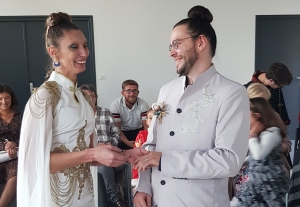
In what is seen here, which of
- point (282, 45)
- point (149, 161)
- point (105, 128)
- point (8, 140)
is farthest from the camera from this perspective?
point (282, 45)

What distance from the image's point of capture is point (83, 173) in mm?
1371

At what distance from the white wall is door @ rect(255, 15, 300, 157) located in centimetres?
15

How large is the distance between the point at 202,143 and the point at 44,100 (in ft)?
2.22

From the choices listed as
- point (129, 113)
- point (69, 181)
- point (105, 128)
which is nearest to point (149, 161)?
point (69, 181)

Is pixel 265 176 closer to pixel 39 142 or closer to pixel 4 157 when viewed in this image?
pixel 39 142

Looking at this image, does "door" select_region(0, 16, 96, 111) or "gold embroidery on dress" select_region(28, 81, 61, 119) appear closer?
"gold embroidery on dress" select_region(28, 81, 61, 119)

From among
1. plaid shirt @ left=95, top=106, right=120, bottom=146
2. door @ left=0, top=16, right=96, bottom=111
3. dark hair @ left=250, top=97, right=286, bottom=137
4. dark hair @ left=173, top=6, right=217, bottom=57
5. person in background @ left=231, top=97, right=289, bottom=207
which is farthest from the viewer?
door @ left=0, top=16, right=96, bottom=111

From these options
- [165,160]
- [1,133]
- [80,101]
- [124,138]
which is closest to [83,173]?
[80,101]

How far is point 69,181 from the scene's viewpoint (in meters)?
1.30

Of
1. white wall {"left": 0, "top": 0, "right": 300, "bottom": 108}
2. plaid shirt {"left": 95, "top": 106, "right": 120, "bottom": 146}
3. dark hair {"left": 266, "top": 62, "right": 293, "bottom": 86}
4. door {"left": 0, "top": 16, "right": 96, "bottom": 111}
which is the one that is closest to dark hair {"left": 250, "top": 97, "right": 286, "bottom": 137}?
dark hair {"left": 266, "top": 62, "right": 293, "bottom": 86}

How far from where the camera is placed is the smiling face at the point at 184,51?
1229 mm

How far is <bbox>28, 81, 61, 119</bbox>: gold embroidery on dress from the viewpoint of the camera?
1.19m

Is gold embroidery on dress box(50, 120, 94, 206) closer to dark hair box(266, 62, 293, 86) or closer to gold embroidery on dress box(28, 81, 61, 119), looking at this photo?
gold embroidery on dress box(28, 81, 61, 119)

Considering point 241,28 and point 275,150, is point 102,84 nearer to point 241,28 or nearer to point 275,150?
point 241,28
